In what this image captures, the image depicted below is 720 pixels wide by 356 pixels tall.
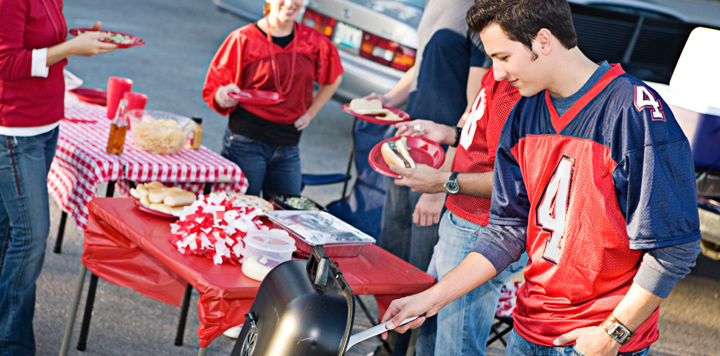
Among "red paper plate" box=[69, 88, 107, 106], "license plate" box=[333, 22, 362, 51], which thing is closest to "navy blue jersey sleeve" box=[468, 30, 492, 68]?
"red paper plate" box=[69, 88, 107, 106]

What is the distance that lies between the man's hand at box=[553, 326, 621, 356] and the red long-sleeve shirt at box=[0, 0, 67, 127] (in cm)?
208

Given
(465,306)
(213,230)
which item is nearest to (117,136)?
(213,230)

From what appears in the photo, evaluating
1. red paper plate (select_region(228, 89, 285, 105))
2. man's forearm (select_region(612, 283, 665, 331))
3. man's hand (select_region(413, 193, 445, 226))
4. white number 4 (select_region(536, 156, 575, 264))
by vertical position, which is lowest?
man's hand (select_region(413, 193, 445, 226))

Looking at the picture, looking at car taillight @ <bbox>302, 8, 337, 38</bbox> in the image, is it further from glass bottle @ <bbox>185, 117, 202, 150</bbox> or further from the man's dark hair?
the man's dark hair

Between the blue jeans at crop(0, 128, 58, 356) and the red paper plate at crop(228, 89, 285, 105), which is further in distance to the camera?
the red paper plate at crop(228, 89, 285, 105)

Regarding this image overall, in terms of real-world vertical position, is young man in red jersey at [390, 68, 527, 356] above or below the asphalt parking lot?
above

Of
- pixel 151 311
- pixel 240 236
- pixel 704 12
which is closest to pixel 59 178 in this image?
pixel 151 311

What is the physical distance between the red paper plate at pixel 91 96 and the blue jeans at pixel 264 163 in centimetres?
92

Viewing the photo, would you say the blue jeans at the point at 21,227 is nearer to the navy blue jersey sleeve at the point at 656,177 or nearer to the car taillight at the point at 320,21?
the navy blue jersey sleeve at the point at 656,177

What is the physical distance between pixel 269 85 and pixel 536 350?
2.10 metres

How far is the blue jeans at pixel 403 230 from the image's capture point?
301 centimetres

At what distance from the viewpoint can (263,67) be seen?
3.41m

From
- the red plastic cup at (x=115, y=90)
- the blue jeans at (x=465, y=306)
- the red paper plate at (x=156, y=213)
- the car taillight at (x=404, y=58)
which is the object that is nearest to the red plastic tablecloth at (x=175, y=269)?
the red paper plate at (x=156, y=213)

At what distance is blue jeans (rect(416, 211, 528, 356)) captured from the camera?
2.38m
